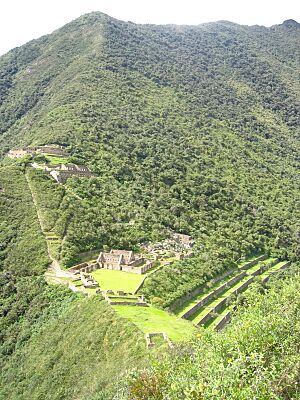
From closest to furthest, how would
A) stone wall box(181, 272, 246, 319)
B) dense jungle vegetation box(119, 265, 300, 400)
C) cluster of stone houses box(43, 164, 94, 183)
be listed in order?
dense jungle vegetation box(119, 265, 300, 400), stone wall box(181, 272, 246, 319), cluster of stone houses box(43, 164, 94, 183)

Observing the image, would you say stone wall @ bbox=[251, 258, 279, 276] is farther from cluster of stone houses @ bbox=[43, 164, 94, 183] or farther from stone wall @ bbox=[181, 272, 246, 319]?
cluster of stone houses @ bbox=[43, 164, 94, 183]

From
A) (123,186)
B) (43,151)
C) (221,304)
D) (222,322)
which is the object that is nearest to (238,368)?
(222,322)

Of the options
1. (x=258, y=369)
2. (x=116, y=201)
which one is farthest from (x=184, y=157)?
(x=258, y=369)

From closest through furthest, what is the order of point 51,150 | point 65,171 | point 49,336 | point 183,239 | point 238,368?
point 238,368, point 49,336, point 183,239, point 65,171, point 51,150

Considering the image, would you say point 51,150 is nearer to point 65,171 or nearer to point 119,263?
point 65,171

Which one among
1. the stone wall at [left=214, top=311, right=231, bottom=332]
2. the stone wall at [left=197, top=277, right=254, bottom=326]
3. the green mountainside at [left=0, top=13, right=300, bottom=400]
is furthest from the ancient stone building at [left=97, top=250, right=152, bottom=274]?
the stone wall at [left=214, top=311, right=231, bottom=332]
